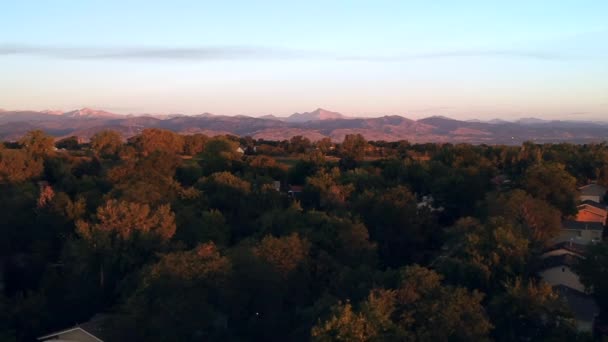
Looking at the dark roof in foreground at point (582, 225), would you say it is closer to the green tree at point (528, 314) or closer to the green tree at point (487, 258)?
the green tree at point (487, 258)

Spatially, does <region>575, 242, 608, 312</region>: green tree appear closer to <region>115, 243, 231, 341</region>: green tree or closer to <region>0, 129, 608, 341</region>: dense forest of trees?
<region>0, 129, 608, 341</region>: dense forest of trees

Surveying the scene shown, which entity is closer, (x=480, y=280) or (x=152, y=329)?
(x=152, y=329)

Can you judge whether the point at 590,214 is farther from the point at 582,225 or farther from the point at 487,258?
the point at 487,258

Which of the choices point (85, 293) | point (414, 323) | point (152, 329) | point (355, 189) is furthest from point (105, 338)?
point (355, 189)

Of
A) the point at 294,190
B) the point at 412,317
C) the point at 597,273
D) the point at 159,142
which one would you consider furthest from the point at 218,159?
the point at 412,317

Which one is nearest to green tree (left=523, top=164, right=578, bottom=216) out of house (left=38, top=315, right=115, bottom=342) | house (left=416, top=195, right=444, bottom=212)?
house (left=416, top=195, right=444, bottom=212)

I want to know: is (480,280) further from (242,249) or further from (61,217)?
(61,217)
